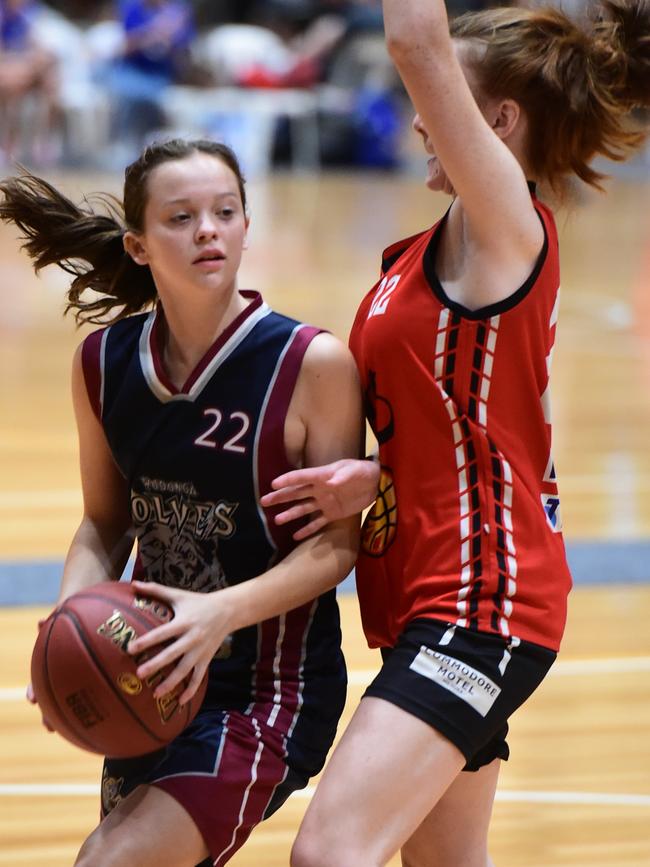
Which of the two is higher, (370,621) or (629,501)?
(370,621)

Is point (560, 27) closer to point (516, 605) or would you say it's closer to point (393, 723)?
point (516, 605)

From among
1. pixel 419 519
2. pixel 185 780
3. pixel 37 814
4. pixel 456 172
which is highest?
pixel 456 172

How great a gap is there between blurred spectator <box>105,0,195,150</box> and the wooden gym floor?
5446 mm

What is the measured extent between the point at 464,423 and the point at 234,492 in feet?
1.40

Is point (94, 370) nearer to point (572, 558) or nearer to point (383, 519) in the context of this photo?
point (383, 519)

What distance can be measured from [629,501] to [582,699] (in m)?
1.88

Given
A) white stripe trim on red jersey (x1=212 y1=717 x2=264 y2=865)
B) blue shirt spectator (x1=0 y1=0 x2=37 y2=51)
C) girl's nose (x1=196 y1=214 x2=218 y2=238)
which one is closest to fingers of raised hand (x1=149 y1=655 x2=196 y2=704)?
white stripe trim on red jersey (x1=212 y1=717 x2=264 y2=865)

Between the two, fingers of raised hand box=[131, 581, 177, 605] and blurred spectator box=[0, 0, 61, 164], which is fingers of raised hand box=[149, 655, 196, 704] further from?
blurred spectator box=[0, 0, 61, 164]

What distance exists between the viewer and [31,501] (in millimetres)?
5797

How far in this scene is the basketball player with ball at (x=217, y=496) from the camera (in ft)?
7.88

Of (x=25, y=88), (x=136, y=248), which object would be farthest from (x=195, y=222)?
(x=25, y=88)

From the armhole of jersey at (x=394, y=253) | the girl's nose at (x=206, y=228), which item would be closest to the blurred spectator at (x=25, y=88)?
the armhole of jersey at (x=394, y=253)

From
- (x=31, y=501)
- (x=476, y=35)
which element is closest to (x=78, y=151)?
(x=31, y=501)

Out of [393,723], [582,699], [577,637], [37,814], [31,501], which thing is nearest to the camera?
[393,723]
